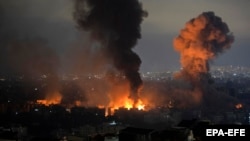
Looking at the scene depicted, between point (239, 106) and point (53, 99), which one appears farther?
point (53, 99)

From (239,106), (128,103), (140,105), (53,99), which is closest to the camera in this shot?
(128,103)

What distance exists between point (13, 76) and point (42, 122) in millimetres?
34053

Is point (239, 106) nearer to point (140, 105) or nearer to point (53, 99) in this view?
point (140, 105)

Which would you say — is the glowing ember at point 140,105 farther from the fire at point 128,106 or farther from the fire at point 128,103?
the fire at point 128,103

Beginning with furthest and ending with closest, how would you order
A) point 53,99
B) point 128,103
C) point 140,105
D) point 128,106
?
point 53,99 < point 140,105 < point 128,103 < point 128,106

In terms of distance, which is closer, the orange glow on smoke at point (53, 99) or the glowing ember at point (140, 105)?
the glowing ember at point (140, 105)

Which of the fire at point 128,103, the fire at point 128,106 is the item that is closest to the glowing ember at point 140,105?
the fire at point 128,106

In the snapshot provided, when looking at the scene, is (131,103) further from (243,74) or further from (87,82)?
(243,74)

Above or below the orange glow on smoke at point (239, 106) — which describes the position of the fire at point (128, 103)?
above

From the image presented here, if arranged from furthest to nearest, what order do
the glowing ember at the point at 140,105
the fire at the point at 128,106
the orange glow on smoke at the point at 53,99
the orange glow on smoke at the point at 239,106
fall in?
the orange glow on smoke at the point at 53,99 < the orange glow on smoke at the point at 239,106 < the glowing ember at the point at 140,105 < the fire at the point at 128,106

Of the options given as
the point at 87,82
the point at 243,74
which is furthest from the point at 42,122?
the point at 243,74

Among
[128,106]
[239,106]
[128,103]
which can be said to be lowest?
[239,106]

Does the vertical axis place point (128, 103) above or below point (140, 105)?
above

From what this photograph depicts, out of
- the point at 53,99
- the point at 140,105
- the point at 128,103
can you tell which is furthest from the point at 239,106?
the point at 53,99
